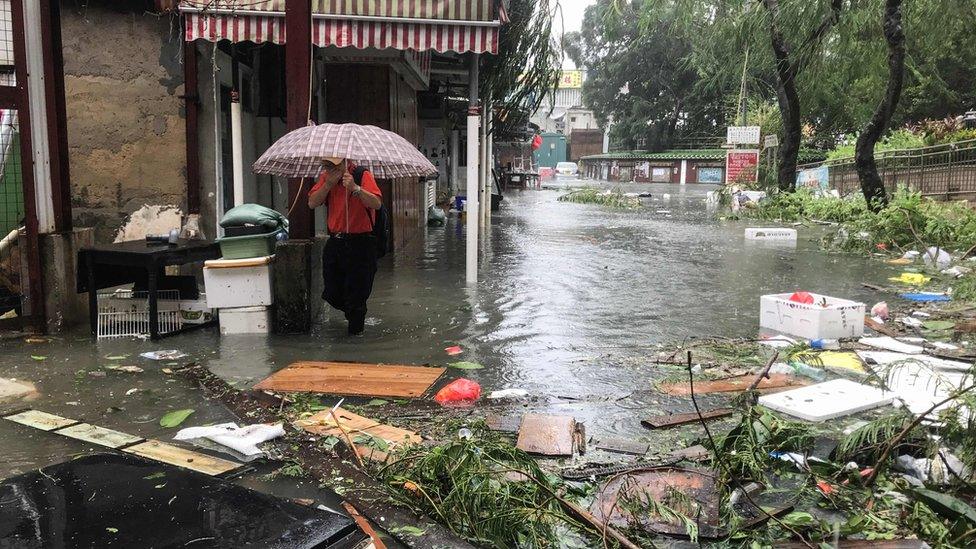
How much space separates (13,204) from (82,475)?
708 cm

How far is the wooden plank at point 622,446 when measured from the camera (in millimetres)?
3814

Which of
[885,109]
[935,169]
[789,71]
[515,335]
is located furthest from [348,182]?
[935,169]

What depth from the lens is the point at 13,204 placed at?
7.83 metres

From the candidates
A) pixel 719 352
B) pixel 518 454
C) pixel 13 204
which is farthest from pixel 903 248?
pixel 13 204

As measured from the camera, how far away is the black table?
6.20 m

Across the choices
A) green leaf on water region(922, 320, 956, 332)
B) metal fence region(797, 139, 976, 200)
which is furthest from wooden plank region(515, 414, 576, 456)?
metal fence region(797, 139, 976, 200)

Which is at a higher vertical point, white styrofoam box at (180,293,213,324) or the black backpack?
the black backpack

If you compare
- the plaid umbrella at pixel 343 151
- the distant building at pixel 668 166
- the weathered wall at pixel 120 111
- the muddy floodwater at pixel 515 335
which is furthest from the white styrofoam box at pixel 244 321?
the distant building at pixel 668 166

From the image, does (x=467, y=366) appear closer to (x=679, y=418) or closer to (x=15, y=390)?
(x=679, y=418)

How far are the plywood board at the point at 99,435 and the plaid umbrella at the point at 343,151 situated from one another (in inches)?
98.5

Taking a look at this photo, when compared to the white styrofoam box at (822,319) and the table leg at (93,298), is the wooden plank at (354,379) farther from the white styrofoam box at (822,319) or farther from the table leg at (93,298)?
the white styrofoam box at (822,319)

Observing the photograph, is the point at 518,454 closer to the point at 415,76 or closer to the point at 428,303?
the point at 428,303

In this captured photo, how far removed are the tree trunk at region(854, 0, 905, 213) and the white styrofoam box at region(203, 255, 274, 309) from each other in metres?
12.6

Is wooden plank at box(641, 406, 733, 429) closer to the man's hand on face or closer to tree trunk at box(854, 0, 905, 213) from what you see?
the man's hand on face
